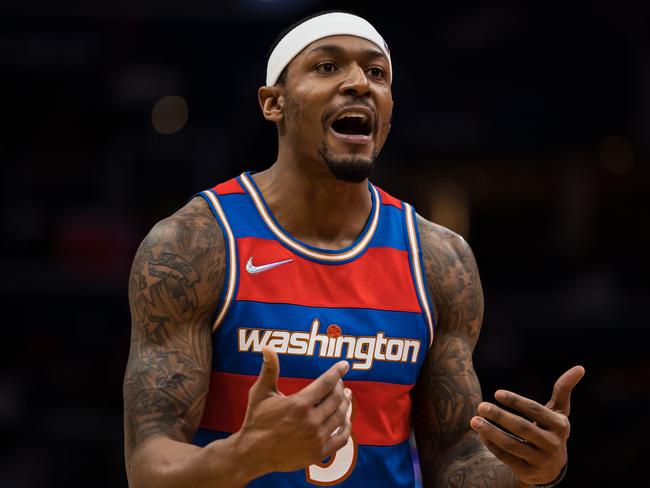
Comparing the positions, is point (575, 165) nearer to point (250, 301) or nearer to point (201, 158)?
point (201, 158)

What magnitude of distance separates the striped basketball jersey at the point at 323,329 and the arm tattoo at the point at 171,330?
0.27ft

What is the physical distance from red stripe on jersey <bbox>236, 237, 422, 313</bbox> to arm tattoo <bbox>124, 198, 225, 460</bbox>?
13 cm

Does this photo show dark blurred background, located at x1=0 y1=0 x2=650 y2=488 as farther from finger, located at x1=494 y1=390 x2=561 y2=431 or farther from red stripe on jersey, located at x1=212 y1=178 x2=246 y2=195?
finger, located at x1=494 y1=390 x2=561 y2=431

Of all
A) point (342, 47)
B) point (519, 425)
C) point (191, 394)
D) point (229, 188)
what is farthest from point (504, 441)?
point (342, 47)

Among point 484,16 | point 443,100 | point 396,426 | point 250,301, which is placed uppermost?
point 484,16

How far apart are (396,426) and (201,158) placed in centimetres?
887

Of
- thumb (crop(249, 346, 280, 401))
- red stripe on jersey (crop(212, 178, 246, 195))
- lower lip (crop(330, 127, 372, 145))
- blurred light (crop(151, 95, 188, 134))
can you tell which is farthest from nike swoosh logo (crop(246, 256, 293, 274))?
blurred light (crop(151, 95, 188, 134))

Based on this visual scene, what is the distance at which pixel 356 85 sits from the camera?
144 inches

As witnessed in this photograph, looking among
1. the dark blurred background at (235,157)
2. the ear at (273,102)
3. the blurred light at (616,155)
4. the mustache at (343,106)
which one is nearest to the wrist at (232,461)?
the mustache at (343,106)

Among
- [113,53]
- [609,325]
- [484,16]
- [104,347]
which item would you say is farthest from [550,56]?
[104,347]

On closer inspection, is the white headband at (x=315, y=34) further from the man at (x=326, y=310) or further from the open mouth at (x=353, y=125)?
the open mouth at (x=353, y=125)

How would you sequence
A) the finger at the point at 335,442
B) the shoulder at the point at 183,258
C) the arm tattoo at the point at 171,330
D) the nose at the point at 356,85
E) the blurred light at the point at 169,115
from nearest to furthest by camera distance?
the finger at the point at 335,442 → the arm tattoo at the point at 171,330 → the shoulder at the point at 183,258 → the nose at the point at 356,85 → the blurred light at the point at 169,115

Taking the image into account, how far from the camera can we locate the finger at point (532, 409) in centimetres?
306

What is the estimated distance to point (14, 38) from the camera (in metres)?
12.6
